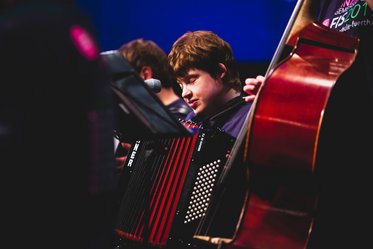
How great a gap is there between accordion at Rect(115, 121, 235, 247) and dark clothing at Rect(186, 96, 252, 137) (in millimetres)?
202

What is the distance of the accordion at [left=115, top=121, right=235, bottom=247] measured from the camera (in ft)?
7.80

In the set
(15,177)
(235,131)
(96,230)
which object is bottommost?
(235,131)

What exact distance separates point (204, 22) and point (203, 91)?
4.93 ft

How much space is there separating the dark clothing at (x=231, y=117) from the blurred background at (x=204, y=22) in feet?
4.27

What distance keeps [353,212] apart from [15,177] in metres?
1.16

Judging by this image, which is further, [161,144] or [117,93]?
[161,144]

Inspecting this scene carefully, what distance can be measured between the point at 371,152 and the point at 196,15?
9.27 feet

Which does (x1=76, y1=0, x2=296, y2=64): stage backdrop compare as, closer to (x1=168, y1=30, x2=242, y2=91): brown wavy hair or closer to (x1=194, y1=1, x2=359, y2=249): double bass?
(x1=168, y1=30, x2=242, y2=91): brown wavy hair

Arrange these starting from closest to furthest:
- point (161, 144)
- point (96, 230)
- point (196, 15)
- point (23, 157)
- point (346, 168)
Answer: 1. point (23, 157)
2. point (96, 230)
3. point (346, 168)
4. point (161, 144)
5. point (196, 15)

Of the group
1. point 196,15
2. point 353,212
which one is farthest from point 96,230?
point 196,15

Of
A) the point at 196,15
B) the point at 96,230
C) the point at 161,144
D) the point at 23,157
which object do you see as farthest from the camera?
the point at 196,15

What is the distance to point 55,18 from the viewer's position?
3.71 feet

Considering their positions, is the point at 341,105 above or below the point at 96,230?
above

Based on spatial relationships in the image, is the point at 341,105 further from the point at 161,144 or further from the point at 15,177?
the point at 15,177
